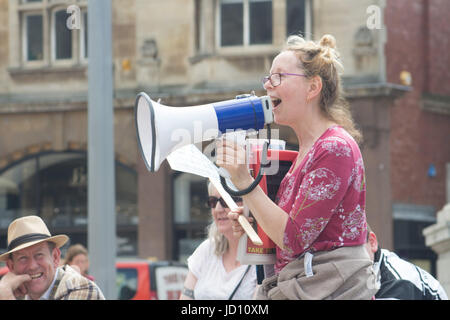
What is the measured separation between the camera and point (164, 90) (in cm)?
1800

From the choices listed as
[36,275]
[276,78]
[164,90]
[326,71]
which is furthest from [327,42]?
[164,90]

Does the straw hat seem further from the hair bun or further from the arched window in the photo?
the arched window

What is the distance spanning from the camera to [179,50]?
1806 cm

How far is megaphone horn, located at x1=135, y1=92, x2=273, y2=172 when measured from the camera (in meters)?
3.07

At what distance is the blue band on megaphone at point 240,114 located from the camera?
3.07 metres

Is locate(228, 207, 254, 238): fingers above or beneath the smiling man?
above

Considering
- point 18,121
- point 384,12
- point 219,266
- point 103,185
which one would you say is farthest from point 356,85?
point 219,266

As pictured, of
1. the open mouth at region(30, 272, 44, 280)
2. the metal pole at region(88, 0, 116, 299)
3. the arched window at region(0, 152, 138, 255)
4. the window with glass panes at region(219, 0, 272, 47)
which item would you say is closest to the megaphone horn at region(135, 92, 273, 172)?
the open mouth at region(30, 272, 44, 280)

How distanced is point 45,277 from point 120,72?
13.6 meters

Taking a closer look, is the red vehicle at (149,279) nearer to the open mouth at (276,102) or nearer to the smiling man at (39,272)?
the smiling man at (39,272)

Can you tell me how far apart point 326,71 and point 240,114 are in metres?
0.42

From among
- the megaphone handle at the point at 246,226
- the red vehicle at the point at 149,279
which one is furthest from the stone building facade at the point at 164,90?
the megaphone handle at the point at 246,226

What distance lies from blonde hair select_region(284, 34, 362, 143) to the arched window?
577 inches

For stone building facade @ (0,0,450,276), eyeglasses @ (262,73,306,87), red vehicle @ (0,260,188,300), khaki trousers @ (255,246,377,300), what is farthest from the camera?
stone building facade @ (0,0,450,276)
